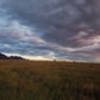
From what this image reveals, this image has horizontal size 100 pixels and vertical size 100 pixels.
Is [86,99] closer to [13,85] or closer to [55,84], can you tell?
[55,84]

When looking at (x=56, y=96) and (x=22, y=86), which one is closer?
(x=56, y=96)

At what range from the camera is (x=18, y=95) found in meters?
4.76

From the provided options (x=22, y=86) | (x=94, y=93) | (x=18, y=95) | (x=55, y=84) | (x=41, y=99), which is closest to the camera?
(x=41, y=99)

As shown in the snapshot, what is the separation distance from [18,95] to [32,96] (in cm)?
48

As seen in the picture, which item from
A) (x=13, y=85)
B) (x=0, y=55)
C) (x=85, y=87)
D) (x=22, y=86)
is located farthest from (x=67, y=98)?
(x=0, y=55)

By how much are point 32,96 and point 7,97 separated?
80 centimetres

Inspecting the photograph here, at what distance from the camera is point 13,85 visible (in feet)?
19.9

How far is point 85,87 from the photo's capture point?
19.7 feet

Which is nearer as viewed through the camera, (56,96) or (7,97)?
(7,97)

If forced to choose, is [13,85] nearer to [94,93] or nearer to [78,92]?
[78,92]

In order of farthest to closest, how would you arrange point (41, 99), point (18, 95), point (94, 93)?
point (94, 93) → point (18, 95) → point (41, 99)

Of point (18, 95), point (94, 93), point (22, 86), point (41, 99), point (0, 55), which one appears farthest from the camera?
point (0, 55)

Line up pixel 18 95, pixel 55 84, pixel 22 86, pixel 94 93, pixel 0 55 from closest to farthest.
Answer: pixel 18 95 < pixel 94 93 < pixel 22 86 < pixel 55 84 < pixel 0 55

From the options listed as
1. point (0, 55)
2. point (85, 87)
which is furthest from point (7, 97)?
point (0, 55)
